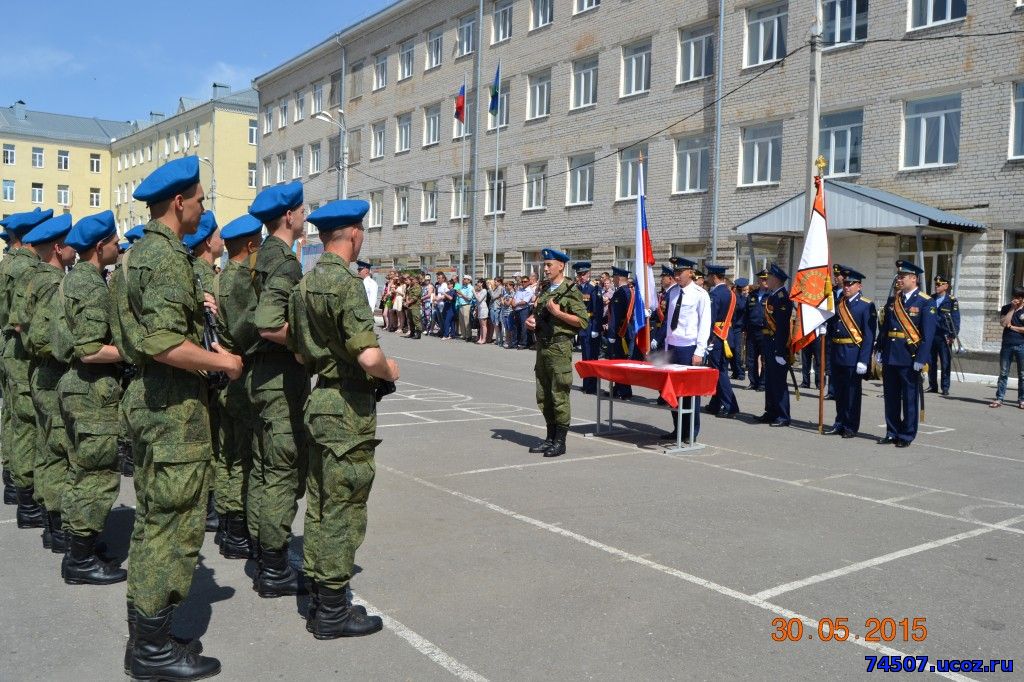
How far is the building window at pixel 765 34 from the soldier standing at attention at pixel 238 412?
20546 mm

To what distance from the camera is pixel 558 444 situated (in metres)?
9.05

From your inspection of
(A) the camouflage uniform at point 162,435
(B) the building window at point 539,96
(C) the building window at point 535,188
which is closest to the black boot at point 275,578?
(A) the camouflage uniform at point 162,435

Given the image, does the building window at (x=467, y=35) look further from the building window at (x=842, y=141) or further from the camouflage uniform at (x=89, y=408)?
the camouflage uniform at (x=89, y=408)

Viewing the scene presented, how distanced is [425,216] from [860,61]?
824 inches

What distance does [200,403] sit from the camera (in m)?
3.98

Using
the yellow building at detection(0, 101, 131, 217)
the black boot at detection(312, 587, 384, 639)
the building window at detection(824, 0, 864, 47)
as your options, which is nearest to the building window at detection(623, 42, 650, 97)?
the building window at detection(824, 0, 864, 47)

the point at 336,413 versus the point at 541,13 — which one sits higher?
the point at 541,13

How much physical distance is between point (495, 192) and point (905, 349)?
79.5 feet

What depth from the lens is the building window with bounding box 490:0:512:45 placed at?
32.7 m

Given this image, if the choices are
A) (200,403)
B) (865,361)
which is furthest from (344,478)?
(865,361)

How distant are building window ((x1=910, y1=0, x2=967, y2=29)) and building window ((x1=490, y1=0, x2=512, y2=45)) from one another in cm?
1613

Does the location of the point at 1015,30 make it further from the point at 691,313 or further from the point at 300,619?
the point at 300,619

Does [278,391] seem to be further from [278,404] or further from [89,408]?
[89,408]

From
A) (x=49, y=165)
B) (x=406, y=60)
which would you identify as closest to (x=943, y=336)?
(x=406, y=60)
